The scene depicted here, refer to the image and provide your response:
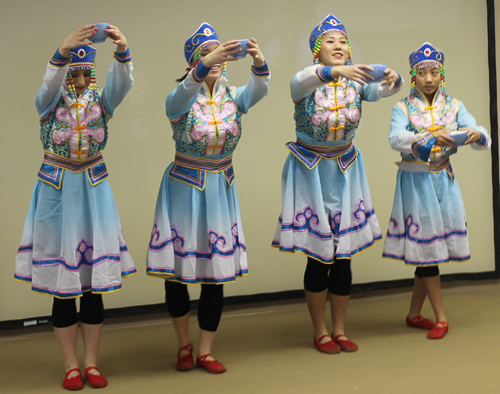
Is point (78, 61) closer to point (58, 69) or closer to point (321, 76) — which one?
point (58, 69)

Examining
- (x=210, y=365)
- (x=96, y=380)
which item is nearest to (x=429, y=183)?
(x=210, y=365)

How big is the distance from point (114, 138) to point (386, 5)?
7.09 feet

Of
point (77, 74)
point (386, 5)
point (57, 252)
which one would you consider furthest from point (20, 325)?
point (386, 5)

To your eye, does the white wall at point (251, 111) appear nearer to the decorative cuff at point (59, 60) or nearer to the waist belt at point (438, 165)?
the waist belt at point (438, 165)

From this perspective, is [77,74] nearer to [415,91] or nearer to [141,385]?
[141,385]

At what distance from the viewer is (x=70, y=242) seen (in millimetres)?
2566

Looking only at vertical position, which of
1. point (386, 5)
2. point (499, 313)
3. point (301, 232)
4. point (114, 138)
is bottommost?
point (499, 313)

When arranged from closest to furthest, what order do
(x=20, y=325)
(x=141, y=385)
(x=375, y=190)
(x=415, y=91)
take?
(x=141, y=385), (x=415, y=91), (x=20, y=325), (x=375, y=190)

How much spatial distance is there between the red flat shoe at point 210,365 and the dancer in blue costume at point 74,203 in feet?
1.53

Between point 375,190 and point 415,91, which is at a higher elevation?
point 415,91

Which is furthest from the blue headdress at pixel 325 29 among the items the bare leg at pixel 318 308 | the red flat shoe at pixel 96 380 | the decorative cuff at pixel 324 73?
the red flat shoe at pixel 96 380

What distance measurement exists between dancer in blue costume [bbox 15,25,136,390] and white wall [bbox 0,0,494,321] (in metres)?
1.09

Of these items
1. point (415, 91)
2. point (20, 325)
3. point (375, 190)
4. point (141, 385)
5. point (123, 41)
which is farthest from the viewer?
point (375, 190)

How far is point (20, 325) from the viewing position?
142 inches
